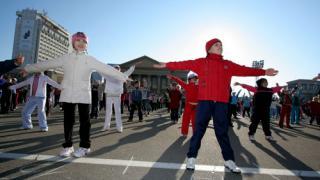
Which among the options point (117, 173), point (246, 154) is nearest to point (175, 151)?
point (246, 154)

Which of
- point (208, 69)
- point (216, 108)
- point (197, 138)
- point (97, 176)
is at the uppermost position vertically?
point (208, 69)

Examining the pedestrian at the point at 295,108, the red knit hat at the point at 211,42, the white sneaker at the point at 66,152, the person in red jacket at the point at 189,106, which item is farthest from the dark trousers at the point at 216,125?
the pedestrian at the point at 295,108

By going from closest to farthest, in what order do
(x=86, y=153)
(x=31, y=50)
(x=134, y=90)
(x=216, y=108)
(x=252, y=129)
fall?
(x=216, y=108)
(x=86, y=153)
(x=252, y=129)
(x=134, y=90)
(x=31, y=50)

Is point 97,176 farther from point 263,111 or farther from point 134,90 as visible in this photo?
point 134,90

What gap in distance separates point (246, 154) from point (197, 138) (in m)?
2.24

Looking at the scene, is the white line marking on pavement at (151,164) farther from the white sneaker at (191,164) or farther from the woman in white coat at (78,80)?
the woman in white coat at (78,80)

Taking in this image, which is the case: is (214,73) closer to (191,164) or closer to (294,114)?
(191,164)

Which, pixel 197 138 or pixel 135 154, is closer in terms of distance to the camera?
pixel 197 138

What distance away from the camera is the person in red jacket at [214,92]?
16.9 feet

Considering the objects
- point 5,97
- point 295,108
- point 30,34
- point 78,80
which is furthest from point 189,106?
point 30,34

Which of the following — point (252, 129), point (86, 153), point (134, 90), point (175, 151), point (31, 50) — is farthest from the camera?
point (31, 50)

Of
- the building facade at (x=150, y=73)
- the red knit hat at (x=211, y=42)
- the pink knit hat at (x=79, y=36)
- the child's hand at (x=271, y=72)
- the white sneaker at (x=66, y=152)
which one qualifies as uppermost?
the building facade at (x=150, y=73)

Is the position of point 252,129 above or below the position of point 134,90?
below

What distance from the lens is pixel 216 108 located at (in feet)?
17.1
